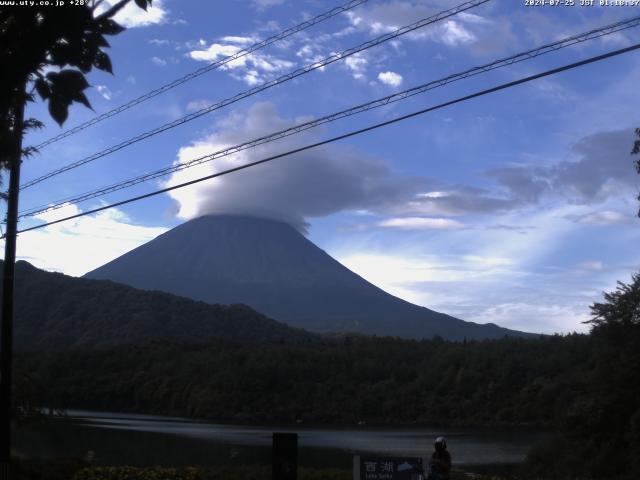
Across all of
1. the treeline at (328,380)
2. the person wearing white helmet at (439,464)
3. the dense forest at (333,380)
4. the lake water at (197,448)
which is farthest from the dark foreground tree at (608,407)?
the treeline at (328,380)

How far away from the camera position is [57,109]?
5234mm

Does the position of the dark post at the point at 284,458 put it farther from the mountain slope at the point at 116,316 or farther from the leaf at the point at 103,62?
the mountain slope at the point at 116,316

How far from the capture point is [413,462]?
9.60 meters

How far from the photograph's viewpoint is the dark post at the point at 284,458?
1034 centimetres

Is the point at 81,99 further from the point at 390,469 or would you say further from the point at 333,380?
the point at 333,380

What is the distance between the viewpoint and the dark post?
10.3 meters

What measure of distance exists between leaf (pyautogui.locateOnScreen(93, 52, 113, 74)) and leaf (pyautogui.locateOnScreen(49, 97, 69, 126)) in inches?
13.9

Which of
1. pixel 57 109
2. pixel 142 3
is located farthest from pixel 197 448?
pixel 142 3

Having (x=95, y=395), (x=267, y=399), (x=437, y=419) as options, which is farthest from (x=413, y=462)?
(x=95, y=395)

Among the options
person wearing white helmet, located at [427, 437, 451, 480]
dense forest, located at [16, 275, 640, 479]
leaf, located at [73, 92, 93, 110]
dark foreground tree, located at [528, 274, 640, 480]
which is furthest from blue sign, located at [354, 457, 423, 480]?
dense forest, located at [16, 275, 640, 479]

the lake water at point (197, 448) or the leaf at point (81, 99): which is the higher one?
the leaf at point (81, 99)

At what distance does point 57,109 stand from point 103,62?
0.46 m

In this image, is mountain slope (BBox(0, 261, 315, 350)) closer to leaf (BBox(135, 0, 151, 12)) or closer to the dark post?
the dark post

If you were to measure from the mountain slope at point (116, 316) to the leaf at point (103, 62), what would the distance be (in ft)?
382
